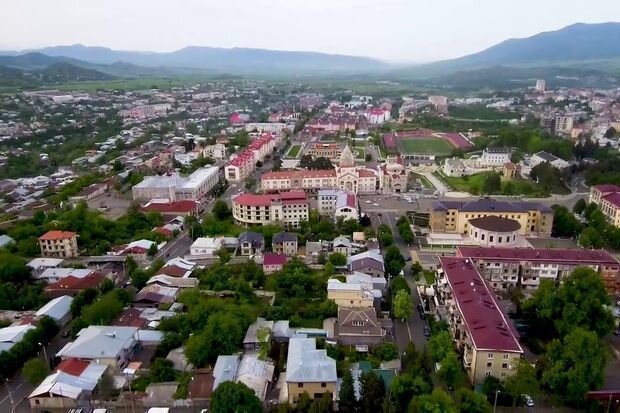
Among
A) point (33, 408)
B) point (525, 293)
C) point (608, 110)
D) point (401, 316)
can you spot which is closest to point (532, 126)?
point (608, 110)

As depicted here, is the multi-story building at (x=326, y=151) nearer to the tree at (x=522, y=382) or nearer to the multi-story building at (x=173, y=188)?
the multi-story building at (x=173, y=188)

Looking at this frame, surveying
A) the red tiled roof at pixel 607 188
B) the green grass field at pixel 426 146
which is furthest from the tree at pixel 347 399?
the green grass field at pixel 426 146

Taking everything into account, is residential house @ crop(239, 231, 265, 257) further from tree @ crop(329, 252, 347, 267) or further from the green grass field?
the green grass field

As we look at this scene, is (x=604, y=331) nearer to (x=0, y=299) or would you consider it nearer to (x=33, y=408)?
(x=33, y=408)

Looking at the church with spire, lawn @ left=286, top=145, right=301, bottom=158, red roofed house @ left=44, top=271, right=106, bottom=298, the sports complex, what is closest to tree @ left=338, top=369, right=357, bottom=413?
red roofed house @ left=44, top=271, right=106, bottom=298

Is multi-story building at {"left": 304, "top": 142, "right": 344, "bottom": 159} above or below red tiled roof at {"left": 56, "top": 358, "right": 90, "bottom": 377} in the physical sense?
above
